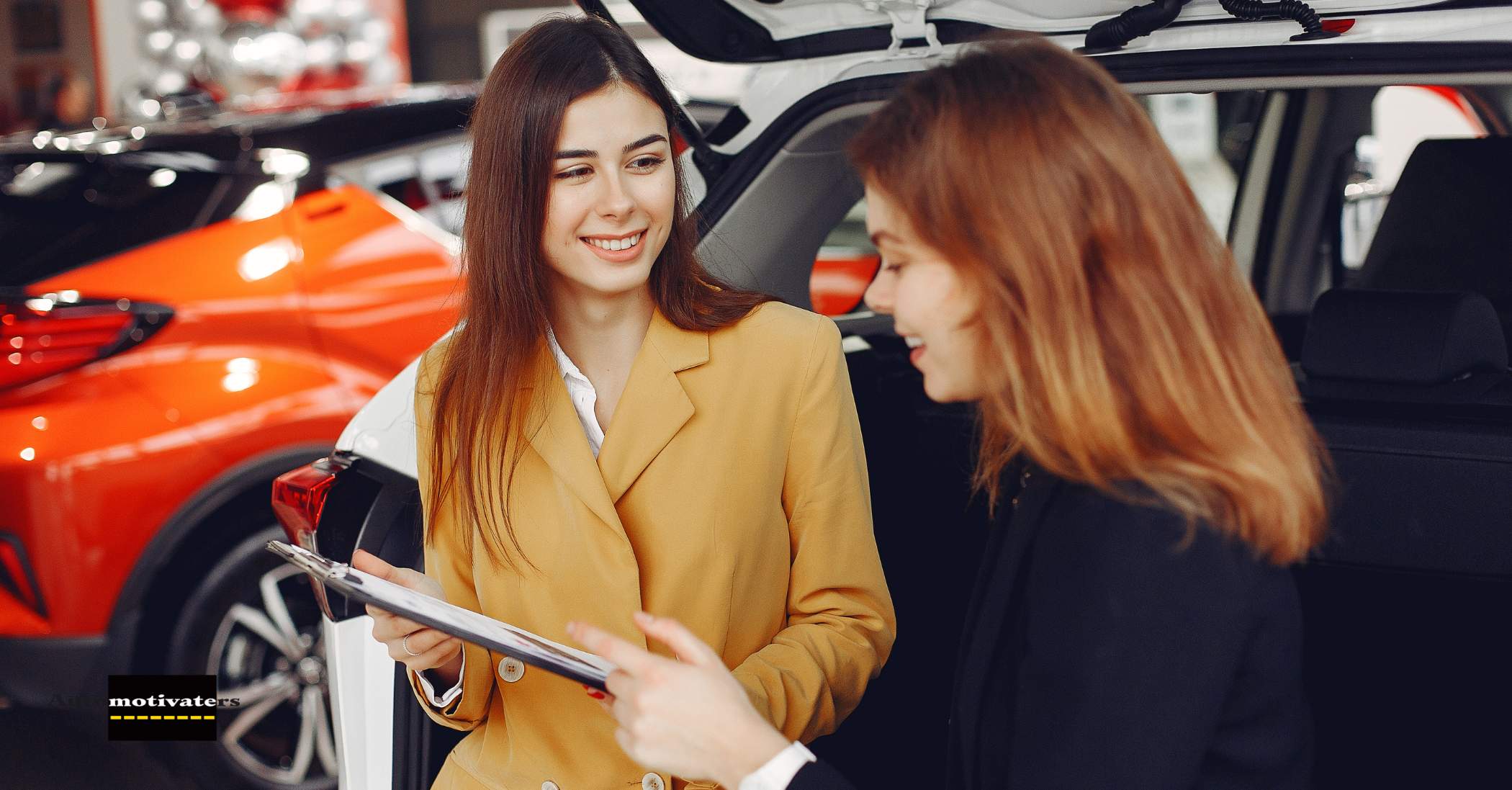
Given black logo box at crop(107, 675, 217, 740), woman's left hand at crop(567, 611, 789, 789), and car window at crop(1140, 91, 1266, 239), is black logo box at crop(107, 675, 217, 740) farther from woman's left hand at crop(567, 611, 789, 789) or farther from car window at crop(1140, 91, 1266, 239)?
car window at crop(1140, 91, 1266, 239)

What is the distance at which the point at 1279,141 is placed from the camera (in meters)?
3.76

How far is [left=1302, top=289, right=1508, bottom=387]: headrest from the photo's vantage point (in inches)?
67.4

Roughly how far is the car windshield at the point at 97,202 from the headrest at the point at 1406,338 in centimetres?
243

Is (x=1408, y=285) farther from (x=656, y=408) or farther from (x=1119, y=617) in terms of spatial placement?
(x=1119, y=617)

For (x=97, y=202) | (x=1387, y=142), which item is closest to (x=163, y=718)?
(x=97, y=202)

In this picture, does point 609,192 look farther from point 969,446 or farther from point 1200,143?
point 1200,143

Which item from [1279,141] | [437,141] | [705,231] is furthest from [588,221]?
[1279,141]

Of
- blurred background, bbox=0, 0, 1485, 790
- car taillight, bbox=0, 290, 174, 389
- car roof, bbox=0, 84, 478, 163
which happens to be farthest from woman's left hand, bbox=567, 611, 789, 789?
car roof, bbox=0, 84, 478, 163

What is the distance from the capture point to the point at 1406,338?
173 centimetres

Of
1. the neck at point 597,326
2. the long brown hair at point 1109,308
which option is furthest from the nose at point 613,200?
the long brown hair at point 1109,308

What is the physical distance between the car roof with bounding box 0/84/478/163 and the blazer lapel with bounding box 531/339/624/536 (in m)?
1.91

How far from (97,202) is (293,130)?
53 cm

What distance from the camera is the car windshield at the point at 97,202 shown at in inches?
115

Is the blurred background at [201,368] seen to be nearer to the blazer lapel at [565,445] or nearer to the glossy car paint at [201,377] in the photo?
the glossy car paint at [201,377]
